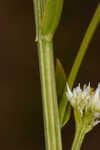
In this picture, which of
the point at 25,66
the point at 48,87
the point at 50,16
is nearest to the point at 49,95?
the point at 48,87

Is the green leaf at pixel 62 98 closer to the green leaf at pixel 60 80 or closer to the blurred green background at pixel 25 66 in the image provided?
the green leaf at pixel 60 80

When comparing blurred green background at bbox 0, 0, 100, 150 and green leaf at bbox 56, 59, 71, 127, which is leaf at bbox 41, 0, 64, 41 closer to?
green leaf at bbox 56, 59, 71, 127

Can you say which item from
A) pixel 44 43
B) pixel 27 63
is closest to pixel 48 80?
pixel 44 43

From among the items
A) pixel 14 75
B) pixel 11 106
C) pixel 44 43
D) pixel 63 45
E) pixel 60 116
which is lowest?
pixel 11 106

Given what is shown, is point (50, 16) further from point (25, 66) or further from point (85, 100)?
point (25, 66)

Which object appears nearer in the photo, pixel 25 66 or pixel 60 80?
pixel 60 80

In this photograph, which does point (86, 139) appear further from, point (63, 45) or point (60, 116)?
point (60, 116)
